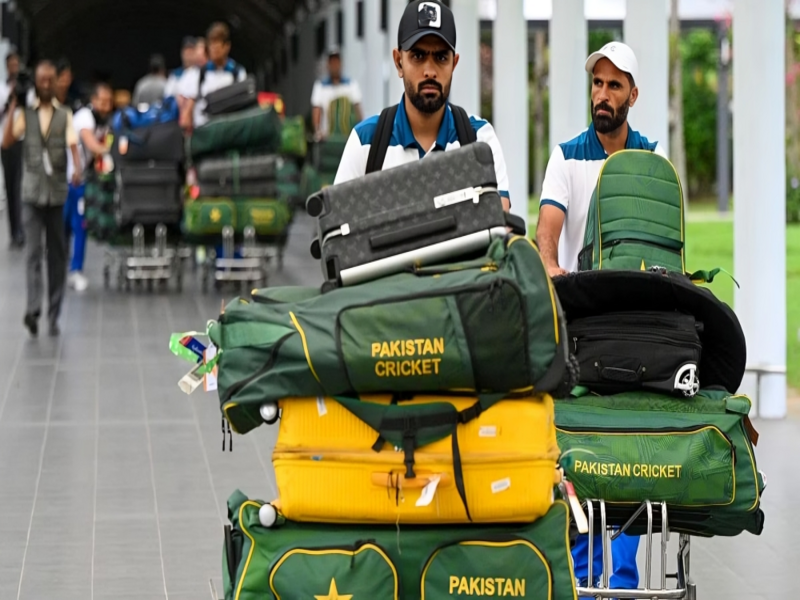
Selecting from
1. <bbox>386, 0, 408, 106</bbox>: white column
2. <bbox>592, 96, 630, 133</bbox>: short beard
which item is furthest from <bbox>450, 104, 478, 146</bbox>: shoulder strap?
<bbox>386, 0, 408, 106</bbox>: white column

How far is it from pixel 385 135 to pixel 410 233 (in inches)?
44.0

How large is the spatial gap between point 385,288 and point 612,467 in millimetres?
1058

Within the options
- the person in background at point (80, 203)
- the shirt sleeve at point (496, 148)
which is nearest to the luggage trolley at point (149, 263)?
the person in background at point (80, 203)

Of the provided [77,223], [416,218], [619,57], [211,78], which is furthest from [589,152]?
[77,223]

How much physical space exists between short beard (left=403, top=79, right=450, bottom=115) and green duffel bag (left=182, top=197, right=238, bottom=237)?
11015 mm

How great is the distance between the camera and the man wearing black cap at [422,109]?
182 inches

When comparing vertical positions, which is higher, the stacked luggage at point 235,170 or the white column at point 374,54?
the white column at point 374,54

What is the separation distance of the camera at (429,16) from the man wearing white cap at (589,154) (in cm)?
97

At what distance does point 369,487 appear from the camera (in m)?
3.70

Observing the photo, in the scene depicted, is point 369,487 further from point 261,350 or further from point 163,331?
point 163,331

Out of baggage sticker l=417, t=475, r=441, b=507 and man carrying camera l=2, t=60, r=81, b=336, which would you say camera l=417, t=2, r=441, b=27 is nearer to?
baggage sticker l=417, t=475, r=441, b=507

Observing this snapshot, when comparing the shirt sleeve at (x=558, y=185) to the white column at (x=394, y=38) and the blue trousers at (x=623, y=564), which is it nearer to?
the blue trousers at (x=623, y=564)

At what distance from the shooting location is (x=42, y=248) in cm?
1343

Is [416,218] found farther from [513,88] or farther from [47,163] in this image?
[513,88]
